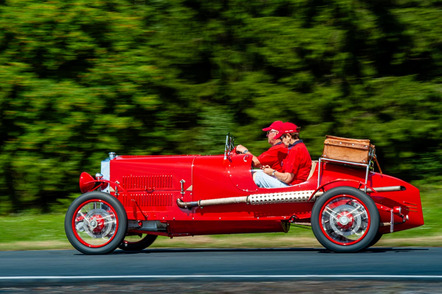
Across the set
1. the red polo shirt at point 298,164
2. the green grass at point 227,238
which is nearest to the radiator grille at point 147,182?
the red polo shirt at point 298,164

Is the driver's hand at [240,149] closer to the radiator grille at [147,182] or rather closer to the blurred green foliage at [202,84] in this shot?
the radiator grille at [147,182]

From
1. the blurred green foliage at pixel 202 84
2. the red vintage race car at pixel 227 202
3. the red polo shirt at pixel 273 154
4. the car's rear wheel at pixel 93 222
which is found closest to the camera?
the red vintage race car at pixel 227 202

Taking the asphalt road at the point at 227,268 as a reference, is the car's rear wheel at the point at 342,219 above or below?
above

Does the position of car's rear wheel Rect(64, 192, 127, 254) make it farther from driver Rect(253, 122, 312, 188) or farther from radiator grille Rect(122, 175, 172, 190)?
driver Rect(253, 122, 312, 188)

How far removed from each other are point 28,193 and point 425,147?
26.6ft

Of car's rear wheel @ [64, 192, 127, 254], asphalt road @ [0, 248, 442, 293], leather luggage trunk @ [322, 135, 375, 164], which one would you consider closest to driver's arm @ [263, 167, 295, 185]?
leather luggage trunk @ [322, 135, 375, 164]

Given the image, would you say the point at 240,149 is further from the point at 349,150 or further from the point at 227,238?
the point at 227,238

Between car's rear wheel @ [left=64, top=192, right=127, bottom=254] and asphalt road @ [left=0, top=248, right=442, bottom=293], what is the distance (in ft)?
0.54

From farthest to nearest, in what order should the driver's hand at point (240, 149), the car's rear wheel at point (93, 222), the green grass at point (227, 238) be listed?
the green grass at point (227, 238) < the driver's hand at point (240, 149) < the car's rear wheel at point (93, 222)

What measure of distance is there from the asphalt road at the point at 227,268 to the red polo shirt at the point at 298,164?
896 mm

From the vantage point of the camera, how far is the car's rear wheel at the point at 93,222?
865 cm

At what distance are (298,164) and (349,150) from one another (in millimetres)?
627

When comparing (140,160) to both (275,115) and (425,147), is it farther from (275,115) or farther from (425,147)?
(425,147)

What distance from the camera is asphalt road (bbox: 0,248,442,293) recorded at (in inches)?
258
